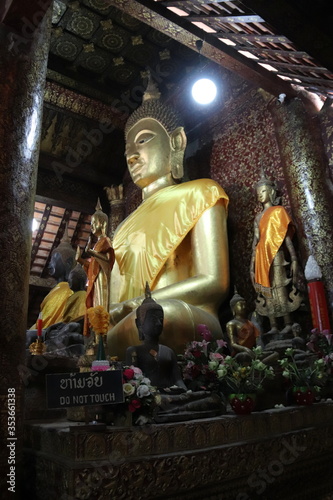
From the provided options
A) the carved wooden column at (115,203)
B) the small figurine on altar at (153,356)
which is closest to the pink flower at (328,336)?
the small figurine on altar at (153,356)

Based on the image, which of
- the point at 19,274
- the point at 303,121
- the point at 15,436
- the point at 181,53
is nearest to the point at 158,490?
the point at 15,436

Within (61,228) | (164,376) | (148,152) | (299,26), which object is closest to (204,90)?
(148,152)

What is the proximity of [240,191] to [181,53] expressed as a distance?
262 centimetres

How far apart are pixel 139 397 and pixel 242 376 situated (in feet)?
2.69

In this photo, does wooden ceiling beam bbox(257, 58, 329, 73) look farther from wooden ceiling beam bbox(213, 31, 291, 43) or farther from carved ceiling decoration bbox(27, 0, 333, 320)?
wooden ceiling beam bbox(213, 31, 291, 43)

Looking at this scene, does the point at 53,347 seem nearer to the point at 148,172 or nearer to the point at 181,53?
the point at 148,172

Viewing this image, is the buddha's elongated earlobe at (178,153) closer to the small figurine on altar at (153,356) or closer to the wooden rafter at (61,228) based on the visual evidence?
the wooden rafter at (61,228)

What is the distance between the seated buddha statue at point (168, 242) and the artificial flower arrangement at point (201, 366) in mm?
680

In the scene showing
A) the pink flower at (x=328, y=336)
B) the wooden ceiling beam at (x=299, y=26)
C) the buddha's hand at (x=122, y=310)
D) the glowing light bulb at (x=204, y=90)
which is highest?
the glowing light bulb at (x=204, y=90)

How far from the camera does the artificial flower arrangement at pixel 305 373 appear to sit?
303 cm

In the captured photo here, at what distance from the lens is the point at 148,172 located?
581 centimetres

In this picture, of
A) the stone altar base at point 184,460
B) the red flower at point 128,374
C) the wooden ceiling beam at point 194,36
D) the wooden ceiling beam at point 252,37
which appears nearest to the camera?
the stone altar base at point 184,460

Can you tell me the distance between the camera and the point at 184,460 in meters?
2.04

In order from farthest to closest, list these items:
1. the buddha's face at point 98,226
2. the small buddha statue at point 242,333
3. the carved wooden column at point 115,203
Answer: the carved wooden column at point 115,203
the buddha's face at point 98,226
the small buddha statue at point 242,333
